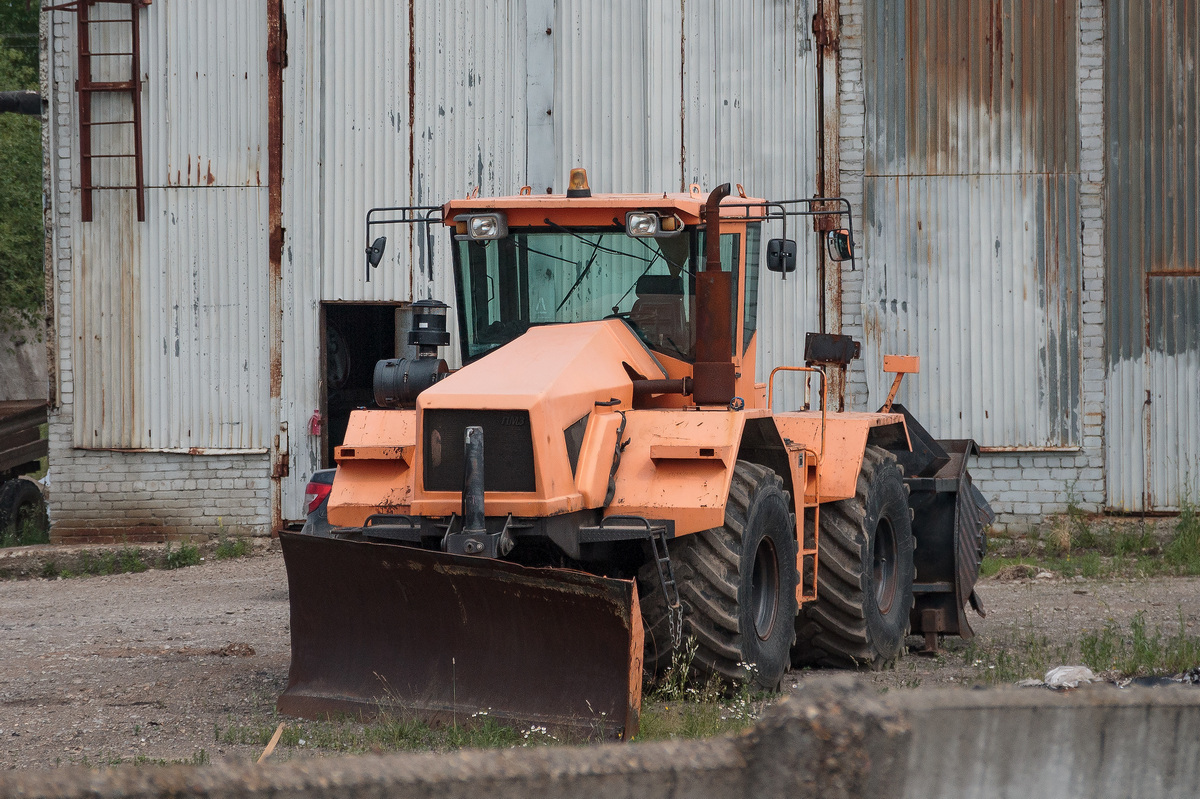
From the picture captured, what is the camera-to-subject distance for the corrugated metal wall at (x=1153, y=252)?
514 inches

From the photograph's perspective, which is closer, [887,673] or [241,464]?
[887,673]

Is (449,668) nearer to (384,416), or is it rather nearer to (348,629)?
(348,629)

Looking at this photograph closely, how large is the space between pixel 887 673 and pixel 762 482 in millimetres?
1830

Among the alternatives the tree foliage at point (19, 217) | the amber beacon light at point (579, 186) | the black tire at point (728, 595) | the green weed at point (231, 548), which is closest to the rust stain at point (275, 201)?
the green weed at point (231, 548)

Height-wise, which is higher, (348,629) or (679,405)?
(679,405)

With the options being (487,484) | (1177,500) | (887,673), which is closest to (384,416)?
(487,484)

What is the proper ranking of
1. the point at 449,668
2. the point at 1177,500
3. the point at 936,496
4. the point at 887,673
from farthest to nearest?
the point at 1177,500 < the point at 936,496 < the point at 887,673 < the point at 449,668

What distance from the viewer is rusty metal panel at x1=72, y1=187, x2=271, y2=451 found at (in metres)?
13.5

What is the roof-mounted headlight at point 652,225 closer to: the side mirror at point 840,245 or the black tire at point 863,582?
the side mirror at point 840,245

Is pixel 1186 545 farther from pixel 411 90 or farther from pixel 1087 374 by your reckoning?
pixel 411 90

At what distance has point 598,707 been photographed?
18.2 ft

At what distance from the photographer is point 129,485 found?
44.3 ft

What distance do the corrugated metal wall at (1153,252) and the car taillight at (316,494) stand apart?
808cm

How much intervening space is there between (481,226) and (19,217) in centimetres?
1963
